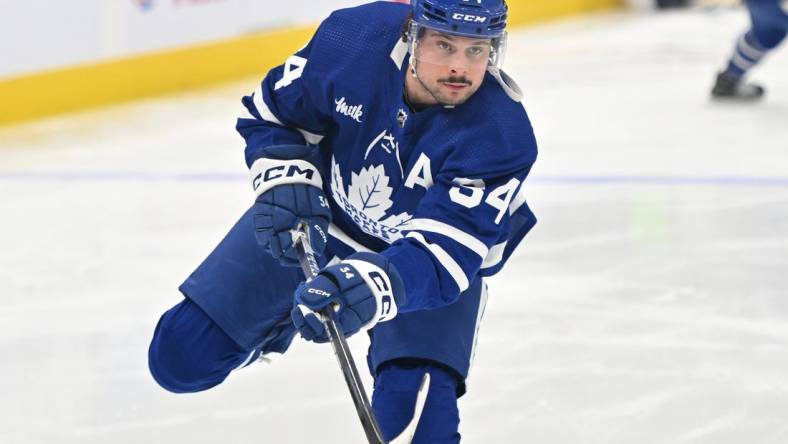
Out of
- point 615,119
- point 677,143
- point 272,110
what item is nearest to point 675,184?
point 677,143

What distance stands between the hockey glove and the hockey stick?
0.05 ft

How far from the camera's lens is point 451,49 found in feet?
6.81

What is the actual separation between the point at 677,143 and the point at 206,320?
10.7 feet

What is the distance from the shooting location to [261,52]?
6719 millimetres

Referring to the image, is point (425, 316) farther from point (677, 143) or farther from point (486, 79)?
point (677, 143)

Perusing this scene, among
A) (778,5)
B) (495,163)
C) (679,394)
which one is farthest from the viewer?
(778,5)

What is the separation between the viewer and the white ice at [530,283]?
2814 mm

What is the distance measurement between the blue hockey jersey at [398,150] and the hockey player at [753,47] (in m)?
3.75

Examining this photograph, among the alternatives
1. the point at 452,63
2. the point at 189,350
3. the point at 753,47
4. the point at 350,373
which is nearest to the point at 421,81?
the point at 452,63

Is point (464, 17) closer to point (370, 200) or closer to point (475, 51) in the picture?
point (475, 51)

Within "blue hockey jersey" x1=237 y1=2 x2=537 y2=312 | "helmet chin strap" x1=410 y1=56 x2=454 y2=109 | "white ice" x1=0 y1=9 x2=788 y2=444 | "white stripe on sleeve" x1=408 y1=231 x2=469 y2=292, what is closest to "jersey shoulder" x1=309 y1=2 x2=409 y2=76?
"blue hockey jersey" x1=237 y1=2 x2=537 y2=312

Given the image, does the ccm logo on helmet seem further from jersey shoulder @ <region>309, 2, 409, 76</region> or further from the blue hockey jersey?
jersey shoulder @ <region>309, 2, 409, 76</region>

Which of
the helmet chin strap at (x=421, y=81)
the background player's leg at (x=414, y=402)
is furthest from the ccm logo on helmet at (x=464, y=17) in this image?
the background player's leg at (x=414, y=402)

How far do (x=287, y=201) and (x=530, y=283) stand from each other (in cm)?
151
